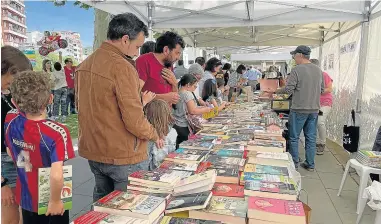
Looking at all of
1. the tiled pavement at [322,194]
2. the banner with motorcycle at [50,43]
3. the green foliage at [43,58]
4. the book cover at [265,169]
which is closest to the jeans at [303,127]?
the tiled pavement at [322,194]

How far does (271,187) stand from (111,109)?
0.80m

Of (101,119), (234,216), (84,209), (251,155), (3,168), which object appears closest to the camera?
(234,216)

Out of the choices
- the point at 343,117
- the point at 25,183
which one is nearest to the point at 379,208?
the point at 25,183

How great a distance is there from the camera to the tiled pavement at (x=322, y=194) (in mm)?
2568

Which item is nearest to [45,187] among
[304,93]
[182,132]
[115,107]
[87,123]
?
[87,123]

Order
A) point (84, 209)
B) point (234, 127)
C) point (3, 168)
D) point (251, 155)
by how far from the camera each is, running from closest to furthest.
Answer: point (3, 168) → point (251, 155) → point (84, 209) → point (234, 127)

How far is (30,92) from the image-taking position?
1.26m

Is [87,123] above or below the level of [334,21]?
below

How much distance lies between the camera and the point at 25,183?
4.45ft

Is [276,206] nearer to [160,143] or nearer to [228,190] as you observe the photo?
[228,190]

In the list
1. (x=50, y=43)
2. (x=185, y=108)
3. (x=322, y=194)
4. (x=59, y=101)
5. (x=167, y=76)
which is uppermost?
(x=50, y=43)

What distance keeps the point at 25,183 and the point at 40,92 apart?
1.39 feet

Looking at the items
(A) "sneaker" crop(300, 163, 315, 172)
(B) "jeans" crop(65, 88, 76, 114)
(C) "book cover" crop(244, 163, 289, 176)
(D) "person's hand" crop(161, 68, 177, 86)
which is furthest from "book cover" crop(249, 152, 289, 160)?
(B) "jeans" crop(65, 88, 76, 114)

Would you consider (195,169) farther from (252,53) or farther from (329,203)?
(252,53)
